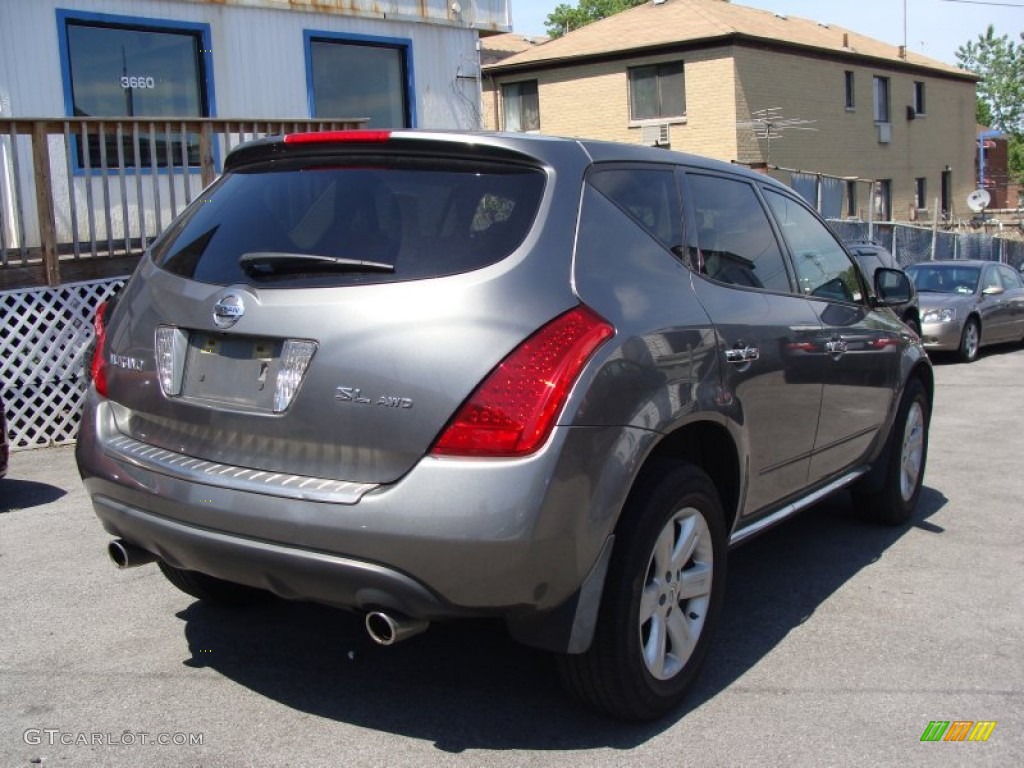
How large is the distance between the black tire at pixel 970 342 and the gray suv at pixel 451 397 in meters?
12.0

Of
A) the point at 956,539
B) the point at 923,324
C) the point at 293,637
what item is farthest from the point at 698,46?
the point at 293,637

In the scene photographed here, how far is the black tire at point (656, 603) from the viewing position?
10.8 ft

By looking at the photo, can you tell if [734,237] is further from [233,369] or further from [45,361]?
[45,361]

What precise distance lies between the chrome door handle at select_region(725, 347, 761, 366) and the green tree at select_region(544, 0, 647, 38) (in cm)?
6373

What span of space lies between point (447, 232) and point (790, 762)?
1882 millimetres

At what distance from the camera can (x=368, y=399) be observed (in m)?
3.05

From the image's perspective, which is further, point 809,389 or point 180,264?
point 809,389

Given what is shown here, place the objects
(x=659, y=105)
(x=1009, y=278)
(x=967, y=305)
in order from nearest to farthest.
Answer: (x=967, y=305), (x=1009, y=278), (x=659, y=105)

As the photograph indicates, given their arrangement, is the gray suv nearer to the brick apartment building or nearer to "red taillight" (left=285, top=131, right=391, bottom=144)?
"red taillight" (left=285, top=131, right=391, bottom=144)

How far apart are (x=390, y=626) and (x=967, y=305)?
45.6 feet

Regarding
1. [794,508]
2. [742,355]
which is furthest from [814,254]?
[742,355]

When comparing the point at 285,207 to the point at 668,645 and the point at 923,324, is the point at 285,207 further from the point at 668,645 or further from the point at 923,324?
the point at 923,324

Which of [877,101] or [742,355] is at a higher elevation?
[877,101]

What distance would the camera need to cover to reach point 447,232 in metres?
3.23
